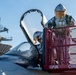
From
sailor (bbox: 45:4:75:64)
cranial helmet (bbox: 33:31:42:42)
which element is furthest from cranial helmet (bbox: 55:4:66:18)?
cranial helmet (bbox: 33:31:42:42)

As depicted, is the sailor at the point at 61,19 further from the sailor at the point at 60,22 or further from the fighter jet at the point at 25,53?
the fighter jet at the point at 25,53

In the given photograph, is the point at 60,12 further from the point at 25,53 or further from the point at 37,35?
the point at 25,53

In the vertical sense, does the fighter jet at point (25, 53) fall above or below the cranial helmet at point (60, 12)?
below

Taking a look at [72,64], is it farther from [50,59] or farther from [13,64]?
[13,64]

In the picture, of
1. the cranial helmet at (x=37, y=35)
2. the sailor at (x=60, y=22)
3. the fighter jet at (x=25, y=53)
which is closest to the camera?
the fighter jet at (x=25, y=53)

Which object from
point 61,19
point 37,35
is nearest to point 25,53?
point 37,35

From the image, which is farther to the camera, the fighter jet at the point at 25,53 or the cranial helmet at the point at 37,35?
the cranial helmet at the point at 37,35

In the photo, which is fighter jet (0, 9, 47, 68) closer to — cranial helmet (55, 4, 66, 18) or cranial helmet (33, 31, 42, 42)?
cranial helmet (33, 31, 42, 42)

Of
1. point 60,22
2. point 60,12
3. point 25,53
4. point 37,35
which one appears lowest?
point 25,53

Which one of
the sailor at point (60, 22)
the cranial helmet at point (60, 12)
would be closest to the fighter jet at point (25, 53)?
the sailor at point (60, 22)

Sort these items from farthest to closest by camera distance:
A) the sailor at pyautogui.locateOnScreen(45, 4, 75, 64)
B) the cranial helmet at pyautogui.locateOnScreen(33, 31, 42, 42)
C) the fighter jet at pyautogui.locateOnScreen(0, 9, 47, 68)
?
the cranial helmet at pyautogui.locateOnScreen(33, 31, 42, 42) < the sailor at pyautogui.locateOnScreen(45, 4, 75, 64) < the fighter jet at pyautogui.locateOnScreen(0, 9, 47, 68)

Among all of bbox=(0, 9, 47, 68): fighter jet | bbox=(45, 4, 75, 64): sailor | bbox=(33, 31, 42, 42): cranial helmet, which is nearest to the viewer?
bbox=(0, 9, 47, 68): fighter jet

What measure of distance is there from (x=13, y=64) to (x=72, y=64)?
1509 millimetres

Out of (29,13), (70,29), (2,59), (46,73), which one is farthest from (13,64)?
(29,13)
